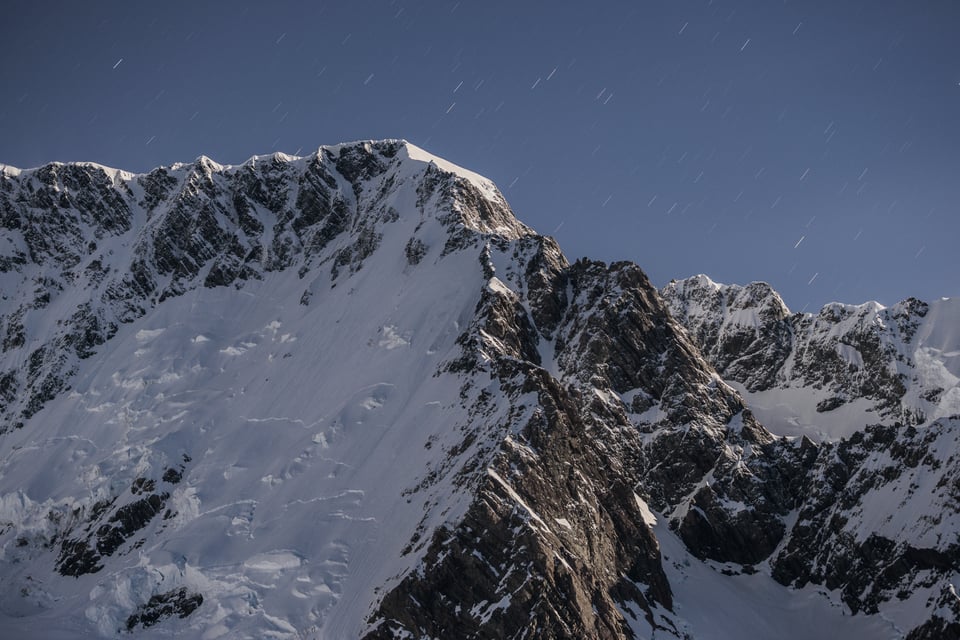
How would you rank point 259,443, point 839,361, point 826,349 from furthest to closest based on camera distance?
point 826,349
point 839,361
point 259,443

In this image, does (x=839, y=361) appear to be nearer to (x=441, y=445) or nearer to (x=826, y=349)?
(x=826, y=349)

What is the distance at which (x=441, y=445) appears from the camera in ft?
366

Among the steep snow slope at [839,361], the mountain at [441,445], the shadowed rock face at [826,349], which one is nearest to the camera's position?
the mountain at [441,445]

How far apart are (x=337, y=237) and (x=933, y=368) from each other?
4919 inches

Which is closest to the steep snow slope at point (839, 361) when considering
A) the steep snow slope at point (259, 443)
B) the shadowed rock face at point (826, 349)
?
the shadowed rock face at point (826, 349)

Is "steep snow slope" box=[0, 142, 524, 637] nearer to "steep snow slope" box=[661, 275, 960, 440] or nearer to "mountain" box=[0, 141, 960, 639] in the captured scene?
"mountain" box=[0, 141, 960, 639]

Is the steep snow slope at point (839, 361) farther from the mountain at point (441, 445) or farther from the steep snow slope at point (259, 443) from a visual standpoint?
the steep snow slope at point (259, 443)

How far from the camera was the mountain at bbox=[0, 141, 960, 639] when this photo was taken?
98.0 meters

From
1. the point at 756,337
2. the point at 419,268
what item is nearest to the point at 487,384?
the point at 419,268

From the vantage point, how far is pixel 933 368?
160750 mm

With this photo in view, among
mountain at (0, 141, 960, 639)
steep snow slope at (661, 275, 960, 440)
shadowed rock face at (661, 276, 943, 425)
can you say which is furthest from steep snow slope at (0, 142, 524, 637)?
steep snow slope at (661, 275, 960, 440)

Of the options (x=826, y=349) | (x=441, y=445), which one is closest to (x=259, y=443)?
(x=441, y=445)

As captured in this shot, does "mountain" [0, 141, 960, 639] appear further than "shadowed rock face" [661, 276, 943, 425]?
No

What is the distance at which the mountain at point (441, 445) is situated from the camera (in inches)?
3858
